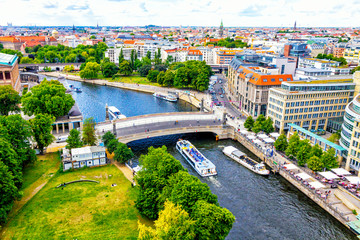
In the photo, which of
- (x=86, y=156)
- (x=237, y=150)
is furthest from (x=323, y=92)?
(x=86, y=156)

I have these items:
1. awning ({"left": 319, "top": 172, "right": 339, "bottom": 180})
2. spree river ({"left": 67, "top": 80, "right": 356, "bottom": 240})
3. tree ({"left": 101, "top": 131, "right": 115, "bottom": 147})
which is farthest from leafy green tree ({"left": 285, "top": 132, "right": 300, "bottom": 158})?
tree ({"left": 101, "top": 131, "right": 115, "bottom": 147})

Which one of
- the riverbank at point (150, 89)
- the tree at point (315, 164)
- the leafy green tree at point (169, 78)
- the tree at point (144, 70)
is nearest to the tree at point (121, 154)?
the tree at point (315, 164)

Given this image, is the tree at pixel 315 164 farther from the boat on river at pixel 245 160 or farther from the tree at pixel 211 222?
the tree at pixel 211 222

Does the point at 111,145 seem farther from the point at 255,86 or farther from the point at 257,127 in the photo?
the point at 255,86

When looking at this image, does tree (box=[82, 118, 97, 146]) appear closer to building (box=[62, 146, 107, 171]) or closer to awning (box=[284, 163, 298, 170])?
building (box=[62, 146, 107, 171])

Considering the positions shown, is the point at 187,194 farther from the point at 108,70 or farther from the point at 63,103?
the point at 108,70

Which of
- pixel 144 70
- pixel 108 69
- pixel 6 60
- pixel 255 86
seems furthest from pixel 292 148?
pixel 108 69
